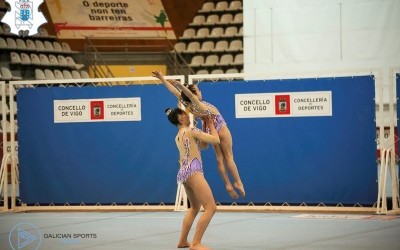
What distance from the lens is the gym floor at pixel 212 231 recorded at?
9.51 meters

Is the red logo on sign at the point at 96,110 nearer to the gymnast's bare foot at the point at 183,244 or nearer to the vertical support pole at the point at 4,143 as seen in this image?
the vertical support pole at the point at 4,143

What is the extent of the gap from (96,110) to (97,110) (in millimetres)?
19

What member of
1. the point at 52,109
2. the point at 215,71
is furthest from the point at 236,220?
the point at 215,71

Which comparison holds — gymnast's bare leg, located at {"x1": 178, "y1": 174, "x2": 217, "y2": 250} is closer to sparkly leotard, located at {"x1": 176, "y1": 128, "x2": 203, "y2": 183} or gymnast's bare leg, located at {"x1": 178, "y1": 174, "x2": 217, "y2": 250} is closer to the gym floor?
sparkly leotard, located at {"x1": 176, "y1": 128, "x2": 203, "y2": 183}

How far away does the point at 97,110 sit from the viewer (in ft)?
46.7

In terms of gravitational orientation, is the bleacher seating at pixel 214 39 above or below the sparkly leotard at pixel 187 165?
above

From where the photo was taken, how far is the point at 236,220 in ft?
40.4

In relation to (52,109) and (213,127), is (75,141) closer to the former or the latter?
(52,109)

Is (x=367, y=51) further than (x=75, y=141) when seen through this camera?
Yes

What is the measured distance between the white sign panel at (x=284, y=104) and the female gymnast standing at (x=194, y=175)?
4.28 meters

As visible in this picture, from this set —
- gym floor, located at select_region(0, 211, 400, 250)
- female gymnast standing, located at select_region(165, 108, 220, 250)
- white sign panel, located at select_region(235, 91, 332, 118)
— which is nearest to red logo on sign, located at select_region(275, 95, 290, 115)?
white sign panel, located at select_region(235, 91, 332, 118)

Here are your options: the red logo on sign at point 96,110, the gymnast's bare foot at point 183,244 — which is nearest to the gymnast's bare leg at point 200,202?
the gymnast's bare foot at point 183,244

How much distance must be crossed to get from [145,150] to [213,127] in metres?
4.84

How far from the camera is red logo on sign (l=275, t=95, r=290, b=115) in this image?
43.5 ft
